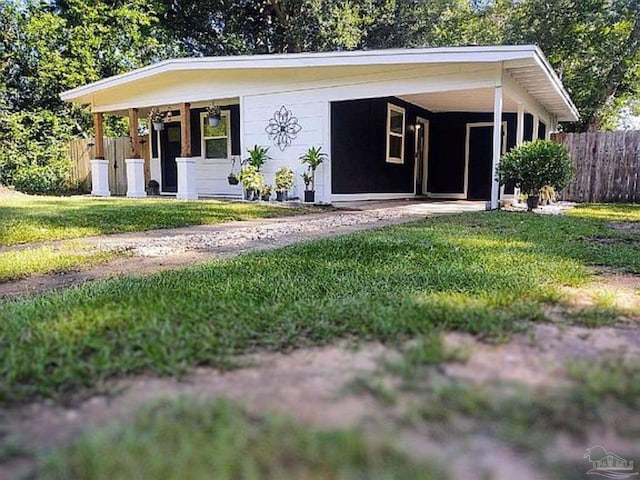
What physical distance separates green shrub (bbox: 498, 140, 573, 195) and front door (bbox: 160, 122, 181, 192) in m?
8.59

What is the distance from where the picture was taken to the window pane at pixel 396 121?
10648 mm

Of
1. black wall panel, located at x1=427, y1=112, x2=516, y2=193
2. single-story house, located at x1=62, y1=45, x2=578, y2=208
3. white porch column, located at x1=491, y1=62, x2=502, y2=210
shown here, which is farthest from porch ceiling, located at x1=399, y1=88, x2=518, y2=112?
white porch column, located at x1=491, y1=62, x2=502, y2=210

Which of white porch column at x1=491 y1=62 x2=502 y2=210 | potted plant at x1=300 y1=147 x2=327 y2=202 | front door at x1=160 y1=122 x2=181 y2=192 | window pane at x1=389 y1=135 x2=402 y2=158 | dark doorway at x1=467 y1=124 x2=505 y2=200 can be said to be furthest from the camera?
front door at x1=160 y1=122 x2=181 y2=192

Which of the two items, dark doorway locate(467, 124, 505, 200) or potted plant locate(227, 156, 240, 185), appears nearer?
potted plant locate(227, 156, 240, 185)

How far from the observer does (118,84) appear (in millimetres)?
10656

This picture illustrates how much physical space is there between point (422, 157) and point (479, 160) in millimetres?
1407

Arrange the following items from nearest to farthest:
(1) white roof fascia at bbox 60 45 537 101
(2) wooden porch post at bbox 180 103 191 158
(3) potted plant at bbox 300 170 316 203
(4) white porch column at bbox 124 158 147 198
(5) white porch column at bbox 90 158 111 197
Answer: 1. (1) white roof fascia at bbox 60 45 537 101
2. (3) potted plant at bbox 300 170 316 203
3. (2) wooden porch post at bbox 180 103 191 158
4. (4) white porch column at bbox 124 158 147 198
5. (5) white porch column at bbox 90 158 111 197

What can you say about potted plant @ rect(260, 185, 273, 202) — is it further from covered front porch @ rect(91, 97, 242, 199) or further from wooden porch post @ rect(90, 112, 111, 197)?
wooden porch post @ rect(90, 112, 111, 197)

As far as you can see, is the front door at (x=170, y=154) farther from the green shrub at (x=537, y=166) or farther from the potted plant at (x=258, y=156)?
the green shrub at (x=537, y=166)

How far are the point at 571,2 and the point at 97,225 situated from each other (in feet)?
52.5

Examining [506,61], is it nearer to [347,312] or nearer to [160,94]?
[347,312]

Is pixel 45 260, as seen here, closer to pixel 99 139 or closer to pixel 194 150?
pixel 194 150

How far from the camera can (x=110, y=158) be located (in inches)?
539

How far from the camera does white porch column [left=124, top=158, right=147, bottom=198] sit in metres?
11.2
